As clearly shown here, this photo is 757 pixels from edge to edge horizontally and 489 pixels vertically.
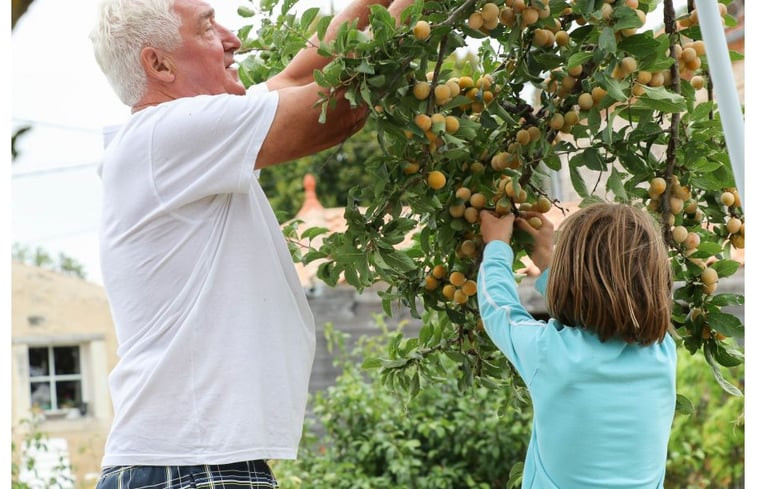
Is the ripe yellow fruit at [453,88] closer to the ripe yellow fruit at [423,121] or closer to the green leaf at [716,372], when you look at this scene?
the ripe yellow fruit at [423,121]

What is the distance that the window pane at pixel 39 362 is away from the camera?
1229cm

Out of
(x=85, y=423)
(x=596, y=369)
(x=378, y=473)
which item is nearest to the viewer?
(x=596, y=369)

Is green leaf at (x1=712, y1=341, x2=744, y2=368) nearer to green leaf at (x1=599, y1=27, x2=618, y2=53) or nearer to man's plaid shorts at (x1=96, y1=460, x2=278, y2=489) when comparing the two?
green leaf at (x1=599, y1=27, x2=618, y2=53)

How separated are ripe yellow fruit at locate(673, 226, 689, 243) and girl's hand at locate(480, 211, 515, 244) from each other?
306mm

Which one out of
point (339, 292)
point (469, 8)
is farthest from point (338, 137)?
point (339, 292)

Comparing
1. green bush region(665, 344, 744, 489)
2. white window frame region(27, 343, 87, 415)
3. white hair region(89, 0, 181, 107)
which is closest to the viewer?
white hair region(89, 0, 181, 107)

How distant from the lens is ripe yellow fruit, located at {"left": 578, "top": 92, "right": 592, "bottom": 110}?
1.72m

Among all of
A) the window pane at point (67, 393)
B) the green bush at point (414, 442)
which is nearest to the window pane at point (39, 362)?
the window pane at point (67, 393)

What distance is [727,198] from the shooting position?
1.99m

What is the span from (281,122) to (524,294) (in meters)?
3.69

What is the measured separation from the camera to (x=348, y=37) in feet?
5.23

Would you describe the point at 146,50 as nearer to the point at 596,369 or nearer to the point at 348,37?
the point at 348,37

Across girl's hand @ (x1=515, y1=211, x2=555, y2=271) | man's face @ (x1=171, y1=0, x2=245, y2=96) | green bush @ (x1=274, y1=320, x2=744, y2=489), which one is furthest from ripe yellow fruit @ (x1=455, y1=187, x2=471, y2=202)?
green bush @ (x1=274, y1=320, x2=744, y2=489)

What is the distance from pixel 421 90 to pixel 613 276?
0.45m
